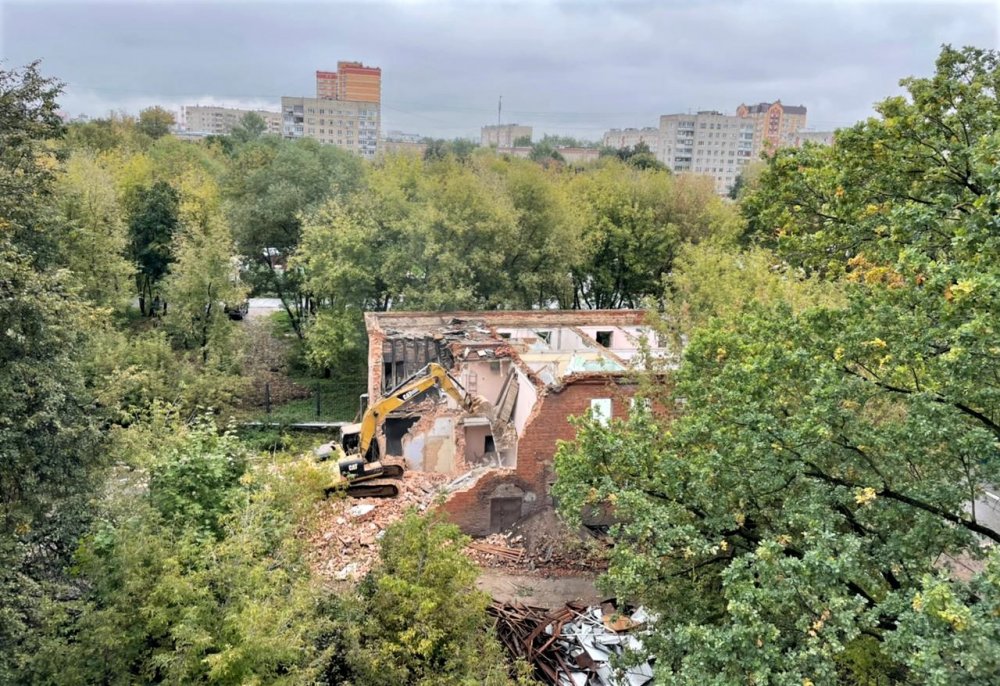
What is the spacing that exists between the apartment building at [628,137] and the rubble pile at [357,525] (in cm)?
10964

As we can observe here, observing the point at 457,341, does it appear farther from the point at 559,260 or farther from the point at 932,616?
the point at 932,616

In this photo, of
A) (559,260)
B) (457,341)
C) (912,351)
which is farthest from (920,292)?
(559,260)

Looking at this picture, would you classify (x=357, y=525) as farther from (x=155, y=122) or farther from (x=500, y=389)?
(x=155, y=122)

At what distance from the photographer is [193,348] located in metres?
23.7

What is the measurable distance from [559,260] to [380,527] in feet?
55.8

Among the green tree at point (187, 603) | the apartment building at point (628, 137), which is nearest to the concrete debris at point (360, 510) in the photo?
the green tree at point (187, 603)

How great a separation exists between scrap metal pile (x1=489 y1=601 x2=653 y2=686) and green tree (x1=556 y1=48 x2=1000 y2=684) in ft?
9.50

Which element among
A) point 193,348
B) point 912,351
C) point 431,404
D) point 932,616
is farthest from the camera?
point 193,348

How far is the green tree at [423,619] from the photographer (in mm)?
9164

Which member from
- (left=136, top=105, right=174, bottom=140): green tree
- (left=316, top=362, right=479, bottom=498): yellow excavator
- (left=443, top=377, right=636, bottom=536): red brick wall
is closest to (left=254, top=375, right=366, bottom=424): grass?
(left=316, top=362, right=479, bottom=498): yellow excavator

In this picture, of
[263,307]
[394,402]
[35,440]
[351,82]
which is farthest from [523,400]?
[351,82]

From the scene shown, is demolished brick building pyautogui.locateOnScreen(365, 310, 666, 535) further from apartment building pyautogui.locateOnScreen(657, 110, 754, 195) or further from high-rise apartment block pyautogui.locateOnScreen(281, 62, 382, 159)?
apartment building pyautogui.locateOnScreen(657, 110, 754, 195)

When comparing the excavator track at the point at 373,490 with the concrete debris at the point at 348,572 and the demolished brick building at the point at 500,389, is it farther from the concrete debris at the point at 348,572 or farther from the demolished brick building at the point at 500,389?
the concrete debris at the point at 348,572

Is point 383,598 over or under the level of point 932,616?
under
